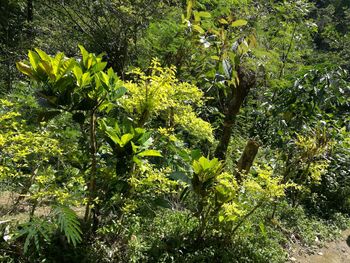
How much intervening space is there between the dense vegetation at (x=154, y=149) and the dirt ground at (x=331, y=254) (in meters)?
0.18

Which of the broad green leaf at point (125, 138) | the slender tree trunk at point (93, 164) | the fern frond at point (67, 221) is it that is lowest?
the fern frond at point (67, 221)

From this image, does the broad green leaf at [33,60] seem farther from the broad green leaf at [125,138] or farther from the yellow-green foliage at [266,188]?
the yellow-green foliage at [266,188]

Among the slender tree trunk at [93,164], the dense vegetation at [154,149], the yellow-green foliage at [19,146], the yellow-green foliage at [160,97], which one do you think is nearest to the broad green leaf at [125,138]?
the dense vegetation at [154,149]

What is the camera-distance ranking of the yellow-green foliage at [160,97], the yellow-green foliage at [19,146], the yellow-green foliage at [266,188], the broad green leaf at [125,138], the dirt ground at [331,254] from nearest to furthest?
the yellow-green foliage at [19,146], the broad green leaf at [125,138], the yellow-green foliage at [160,97], the yellow-green foliage at [266,188], the dirt ground at [331,254]

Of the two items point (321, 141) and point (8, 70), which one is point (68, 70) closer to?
point (321, 141)

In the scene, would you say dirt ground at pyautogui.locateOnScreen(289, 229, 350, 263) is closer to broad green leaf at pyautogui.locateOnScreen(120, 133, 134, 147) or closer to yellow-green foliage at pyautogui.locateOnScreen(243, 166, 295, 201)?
yellow-green foliage at pyautogui.locateOnScreen(243, 166, 295, 201)

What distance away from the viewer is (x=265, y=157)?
236 inches

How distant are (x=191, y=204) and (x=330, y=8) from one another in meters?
21.2

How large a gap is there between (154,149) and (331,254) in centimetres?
336

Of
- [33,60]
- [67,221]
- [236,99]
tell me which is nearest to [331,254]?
[236,99]

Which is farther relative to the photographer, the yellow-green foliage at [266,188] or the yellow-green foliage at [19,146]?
the yellow-green foliage at [266,188]

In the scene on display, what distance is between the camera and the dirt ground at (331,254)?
4.33m

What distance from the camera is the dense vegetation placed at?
2322 millimetres

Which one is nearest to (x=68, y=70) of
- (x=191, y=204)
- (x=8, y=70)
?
(x=191, y=204)
